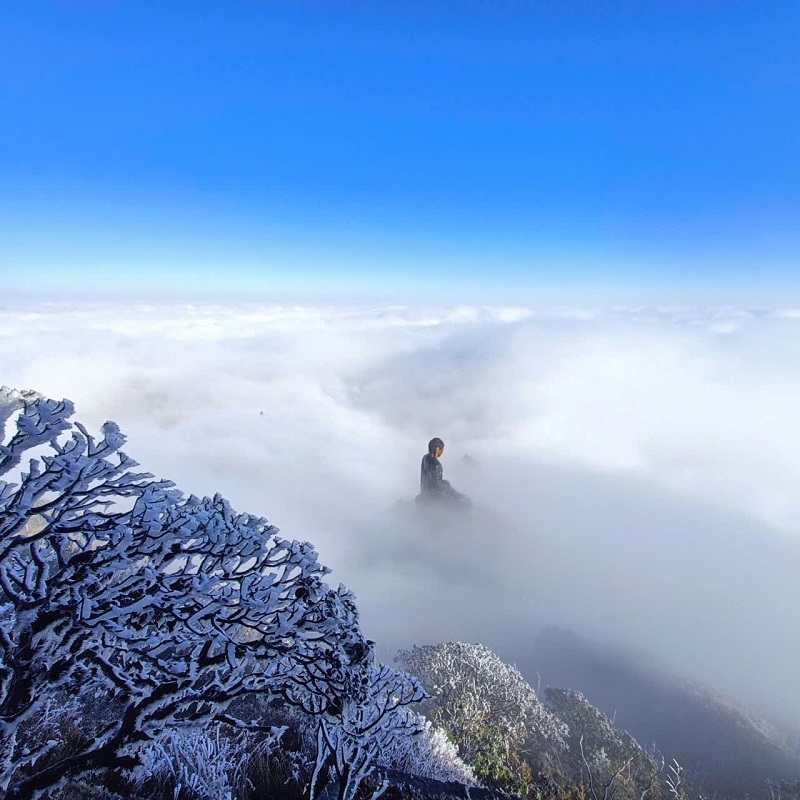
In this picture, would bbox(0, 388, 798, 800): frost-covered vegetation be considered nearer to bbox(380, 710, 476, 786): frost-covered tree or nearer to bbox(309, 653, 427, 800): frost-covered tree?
bbox(309, 653, 427, 800): frost-covered tree

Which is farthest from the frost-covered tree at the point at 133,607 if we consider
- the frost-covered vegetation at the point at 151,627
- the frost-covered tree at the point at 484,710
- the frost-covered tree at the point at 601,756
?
the frost-covered tree at the point at 601,756

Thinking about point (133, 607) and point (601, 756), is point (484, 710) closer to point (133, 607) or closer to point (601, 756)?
point (601, 756)

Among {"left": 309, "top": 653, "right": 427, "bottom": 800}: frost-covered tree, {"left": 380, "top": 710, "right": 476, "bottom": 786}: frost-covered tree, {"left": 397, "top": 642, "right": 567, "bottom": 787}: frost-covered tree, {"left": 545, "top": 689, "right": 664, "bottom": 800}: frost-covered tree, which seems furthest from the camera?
{"left": 545, "top": 689, "right": 664, "bottom": 800}: frost-covered tree

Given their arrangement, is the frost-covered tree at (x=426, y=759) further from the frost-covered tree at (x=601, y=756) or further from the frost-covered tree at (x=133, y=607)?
the frost-covered tree at (x=601, y=756)

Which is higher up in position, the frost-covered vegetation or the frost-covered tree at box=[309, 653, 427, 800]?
the frost-covered vegetation

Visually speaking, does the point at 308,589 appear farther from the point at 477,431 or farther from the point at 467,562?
the point at 477,431

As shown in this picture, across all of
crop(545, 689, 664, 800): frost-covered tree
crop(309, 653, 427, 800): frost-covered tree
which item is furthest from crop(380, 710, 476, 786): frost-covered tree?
crop(545, 689, 664, 800): frost-covered tree
